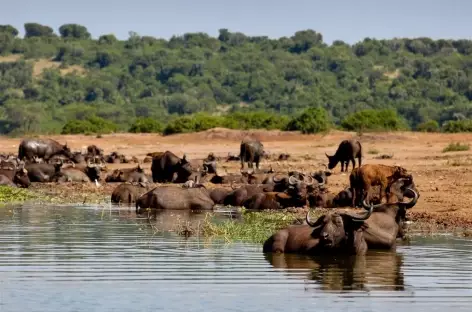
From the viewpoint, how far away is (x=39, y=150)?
40188 mm

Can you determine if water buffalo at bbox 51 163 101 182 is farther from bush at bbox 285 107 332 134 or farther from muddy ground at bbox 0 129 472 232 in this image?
bush at bbox 285 107 332 134

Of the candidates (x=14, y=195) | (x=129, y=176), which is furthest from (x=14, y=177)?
(x=14, y=195)

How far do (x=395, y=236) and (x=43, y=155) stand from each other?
2433 cm

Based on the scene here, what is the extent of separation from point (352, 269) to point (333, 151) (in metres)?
29.3

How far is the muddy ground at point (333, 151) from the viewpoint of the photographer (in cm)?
2441

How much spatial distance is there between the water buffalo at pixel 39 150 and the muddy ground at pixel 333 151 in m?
1.92

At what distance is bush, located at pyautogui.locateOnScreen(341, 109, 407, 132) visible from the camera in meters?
57.7

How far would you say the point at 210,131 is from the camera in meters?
57.1

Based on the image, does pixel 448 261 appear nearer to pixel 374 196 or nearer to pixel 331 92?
pixel 374 196

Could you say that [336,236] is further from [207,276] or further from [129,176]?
[129,176]

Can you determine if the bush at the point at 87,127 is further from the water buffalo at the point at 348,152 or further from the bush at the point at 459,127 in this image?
the water buffalo at the point at 348,152

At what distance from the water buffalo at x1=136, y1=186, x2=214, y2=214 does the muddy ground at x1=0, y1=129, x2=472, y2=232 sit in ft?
9.16

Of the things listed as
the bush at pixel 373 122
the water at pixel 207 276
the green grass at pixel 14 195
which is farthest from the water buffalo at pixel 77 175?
the bush at pixel 373 122

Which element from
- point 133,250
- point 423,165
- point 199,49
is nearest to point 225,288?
point 133,250
